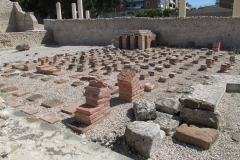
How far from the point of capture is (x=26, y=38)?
18.6 meters

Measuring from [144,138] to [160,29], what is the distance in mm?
13753

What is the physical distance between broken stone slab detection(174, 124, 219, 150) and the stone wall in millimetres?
23231

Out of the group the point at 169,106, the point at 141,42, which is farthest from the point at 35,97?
the point at 141,42

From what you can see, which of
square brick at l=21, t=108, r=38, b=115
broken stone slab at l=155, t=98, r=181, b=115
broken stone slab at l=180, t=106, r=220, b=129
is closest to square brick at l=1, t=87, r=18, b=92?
square brick at l=21, t=108, r=38, b=115

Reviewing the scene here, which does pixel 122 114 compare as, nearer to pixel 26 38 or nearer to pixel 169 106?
pixel 169 106

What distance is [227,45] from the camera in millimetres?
13516

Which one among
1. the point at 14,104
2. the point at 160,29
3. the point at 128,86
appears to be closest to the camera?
the point at 128,86

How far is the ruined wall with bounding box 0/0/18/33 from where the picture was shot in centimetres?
2438

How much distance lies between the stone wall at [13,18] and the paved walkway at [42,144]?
21.8 metres

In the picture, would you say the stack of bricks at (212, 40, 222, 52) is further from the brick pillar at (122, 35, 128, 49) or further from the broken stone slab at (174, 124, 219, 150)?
the broken stone slab at (174, 124, 219, 150)

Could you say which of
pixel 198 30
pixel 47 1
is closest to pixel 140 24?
pixel 198 30

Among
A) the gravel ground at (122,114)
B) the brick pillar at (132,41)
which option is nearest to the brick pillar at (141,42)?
the brick pillar at (132,41)

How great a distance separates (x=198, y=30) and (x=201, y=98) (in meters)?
11.5

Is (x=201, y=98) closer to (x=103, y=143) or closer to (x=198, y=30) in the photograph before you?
(x=103, y=143)
